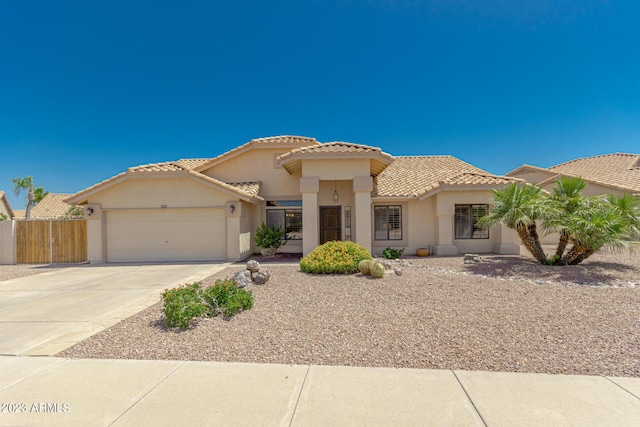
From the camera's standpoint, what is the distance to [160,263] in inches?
545

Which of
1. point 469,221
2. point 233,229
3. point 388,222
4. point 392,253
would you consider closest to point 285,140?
point 233,229

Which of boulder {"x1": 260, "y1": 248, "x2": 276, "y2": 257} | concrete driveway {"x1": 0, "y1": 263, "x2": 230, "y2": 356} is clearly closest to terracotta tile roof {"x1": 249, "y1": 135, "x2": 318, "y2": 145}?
boulder {"x1": 260, "y1": 248, "x2": 276, "y2": 257}

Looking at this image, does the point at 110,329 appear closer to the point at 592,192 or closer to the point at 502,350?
the point at 502,350

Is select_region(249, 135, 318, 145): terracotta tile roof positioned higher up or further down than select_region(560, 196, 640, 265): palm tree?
higher up

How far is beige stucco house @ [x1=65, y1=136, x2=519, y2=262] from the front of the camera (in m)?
13.6

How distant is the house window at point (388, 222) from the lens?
15867 mm

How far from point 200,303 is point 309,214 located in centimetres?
817

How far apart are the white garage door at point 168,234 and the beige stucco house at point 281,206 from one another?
0.15ft

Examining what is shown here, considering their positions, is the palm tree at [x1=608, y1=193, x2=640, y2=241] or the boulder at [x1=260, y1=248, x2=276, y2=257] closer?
the palm tree at [x1=608, y1=193, x2=640, y2=241]

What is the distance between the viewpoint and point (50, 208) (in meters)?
33.6

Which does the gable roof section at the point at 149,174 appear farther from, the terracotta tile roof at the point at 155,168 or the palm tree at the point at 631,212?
the palm tree at the point at 631,212

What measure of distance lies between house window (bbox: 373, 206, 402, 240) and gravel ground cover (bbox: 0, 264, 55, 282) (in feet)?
48.0

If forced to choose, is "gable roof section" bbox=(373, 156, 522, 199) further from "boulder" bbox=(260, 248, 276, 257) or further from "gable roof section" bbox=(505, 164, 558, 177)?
→ "gable roof section" bbox=(505, 164, 558, 177)

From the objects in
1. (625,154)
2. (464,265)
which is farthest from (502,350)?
(625,154)
